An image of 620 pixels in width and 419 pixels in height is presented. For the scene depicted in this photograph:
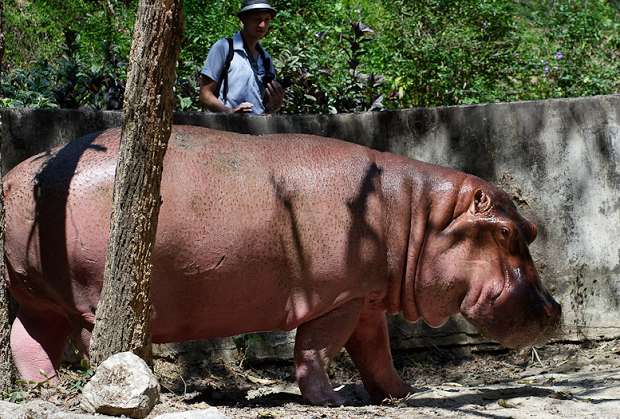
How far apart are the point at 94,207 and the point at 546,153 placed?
3536 mm

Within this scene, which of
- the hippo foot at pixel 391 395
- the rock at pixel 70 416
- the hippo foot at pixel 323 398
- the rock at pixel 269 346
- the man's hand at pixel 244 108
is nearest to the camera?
the rock at pixel 70 416

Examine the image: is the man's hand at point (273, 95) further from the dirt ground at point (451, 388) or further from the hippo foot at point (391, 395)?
the hippo foot at point (391, 395)

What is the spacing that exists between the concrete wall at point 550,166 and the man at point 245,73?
0.47m

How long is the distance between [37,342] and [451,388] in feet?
7.31

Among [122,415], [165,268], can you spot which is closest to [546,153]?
[165,268]

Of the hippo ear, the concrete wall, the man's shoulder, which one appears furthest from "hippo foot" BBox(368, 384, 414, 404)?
the man's shoulder

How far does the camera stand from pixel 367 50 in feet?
31.1

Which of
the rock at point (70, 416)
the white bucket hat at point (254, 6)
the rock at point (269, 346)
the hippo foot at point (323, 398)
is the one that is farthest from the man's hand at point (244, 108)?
the rock at point (70, 416)

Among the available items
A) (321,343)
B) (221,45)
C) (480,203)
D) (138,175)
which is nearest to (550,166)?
(480,203)

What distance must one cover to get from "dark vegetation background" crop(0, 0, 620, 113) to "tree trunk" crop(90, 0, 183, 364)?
10.2 feet

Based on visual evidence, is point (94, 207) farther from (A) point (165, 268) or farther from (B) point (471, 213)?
(B) point (471, 213)

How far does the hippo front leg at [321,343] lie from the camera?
5277 mm

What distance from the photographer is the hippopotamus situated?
494 cm

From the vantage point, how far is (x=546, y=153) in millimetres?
7172
